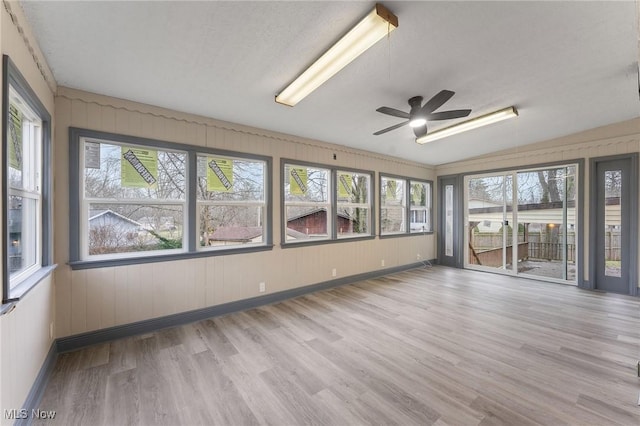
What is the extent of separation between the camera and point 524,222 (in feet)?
18.1

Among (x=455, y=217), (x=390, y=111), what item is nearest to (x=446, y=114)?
(x=390, y=111)

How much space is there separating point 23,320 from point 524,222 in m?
7.31

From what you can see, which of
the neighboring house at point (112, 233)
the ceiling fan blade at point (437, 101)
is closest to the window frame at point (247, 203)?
the neighboring house at point (112, 233)

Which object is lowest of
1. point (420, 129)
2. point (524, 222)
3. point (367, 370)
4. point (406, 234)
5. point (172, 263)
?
point (367, 370)

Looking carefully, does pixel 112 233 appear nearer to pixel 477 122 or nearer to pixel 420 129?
pixel 420 129

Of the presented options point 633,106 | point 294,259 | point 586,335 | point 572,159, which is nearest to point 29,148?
point 294,259

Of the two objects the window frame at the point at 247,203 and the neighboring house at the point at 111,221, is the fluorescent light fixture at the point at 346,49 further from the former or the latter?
the neighboring house at the point at 111,221

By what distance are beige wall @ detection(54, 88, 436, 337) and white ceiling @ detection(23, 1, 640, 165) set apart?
0.22 m

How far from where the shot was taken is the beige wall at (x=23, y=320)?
151 cm

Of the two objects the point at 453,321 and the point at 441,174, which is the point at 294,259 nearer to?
the point at 453,321

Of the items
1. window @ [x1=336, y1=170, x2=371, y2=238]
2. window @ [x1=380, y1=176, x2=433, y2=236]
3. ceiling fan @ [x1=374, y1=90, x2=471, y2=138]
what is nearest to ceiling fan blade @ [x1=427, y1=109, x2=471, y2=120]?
ceiling fan @ [x1=374, y1=90, x2=471, y2=138]

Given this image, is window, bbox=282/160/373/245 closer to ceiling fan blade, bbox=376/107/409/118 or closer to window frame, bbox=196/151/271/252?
window frame, bbox=196/151/271/252

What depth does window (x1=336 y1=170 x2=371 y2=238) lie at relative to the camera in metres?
5.04

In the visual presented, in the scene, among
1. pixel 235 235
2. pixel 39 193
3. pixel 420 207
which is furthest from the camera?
pixel 420 207
